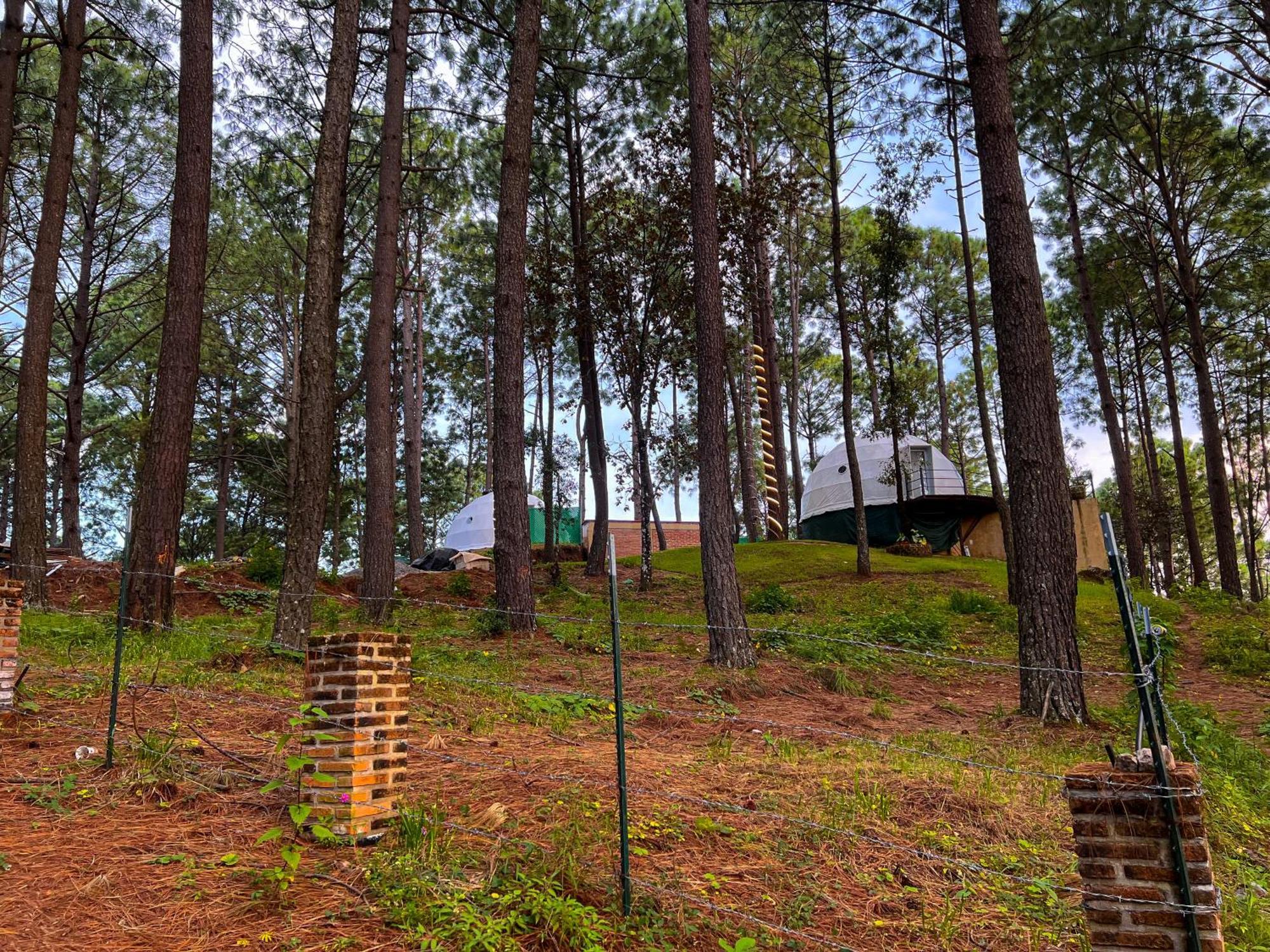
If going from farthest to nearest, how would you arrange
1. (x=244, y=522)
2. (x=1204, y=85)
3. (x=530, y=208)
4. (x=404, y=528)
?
(x=404, y=528) → (x=244, y=522) → (x=530, y=208) → (x=1204, y=85)

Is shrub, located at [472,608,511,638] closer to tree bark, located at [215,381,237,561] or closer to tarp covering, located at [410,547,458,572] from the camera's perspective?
tarp covering, located at [410,547,458,572]

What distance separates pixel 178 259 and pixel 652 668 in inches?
257

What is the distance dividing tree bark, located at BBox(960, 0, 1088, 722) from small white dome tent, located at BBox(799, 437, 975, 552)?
15.3 metres

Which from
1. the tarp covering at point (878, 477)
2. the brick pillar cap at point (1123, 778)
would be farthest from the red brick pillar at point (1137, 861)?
the tarp covering at point (878, 477)

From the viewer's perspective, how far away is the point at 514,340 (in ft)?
35.2

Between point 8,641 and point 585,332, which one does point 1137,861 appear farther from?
point 585,332

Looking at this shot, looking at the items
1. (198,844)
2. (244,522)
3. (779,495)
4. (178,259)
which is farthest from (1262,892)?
(244,522)

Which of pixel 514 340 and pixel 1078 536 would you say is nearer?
pixel 514 340

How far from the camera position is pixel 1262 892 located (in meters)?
3.50

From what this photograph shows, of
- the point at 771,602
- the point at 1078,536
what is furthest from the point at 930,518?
the point at 771,602

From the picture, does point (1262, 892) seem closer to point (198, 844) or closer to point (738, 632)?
point (198, 844)

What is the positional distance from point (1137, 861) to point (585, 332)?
1580 centimetres

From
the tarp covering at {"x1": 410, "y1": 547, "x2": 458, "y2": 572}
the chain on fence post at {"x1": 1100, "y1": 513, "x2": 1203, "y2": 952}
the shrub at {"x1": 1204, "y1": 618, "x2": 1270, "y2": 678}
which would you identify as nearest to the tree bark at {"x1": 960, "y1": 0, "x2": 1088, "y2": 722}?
the chain on fence post at {"x1": 1100, "y1": 513, "x2": 1203, "y2": 952}

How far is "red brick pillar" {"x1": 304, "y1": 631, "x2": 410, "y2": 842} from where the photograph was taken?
329 cm
